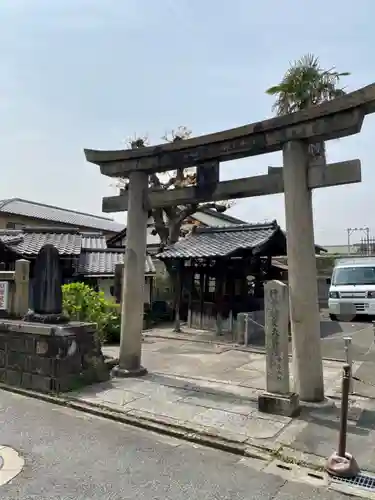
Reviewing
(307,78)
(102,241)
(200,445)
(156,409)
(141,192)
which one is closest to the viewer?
(200,445)

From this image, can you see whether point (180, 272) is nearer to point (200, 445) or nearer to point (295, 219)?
point (295, 219)

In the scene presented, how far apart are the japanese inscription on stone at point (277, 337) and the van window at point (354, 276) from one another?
494 inches

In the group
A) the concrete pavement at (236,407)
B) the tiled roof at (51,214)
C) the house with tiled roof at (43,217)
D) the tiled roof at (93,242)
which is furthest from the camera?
the tiled roof at (51,214)

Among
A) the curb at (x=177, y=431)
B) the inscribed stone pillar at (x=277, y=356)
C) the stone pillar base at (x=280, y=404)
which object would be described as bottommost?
the curb at (x=177, y=431)

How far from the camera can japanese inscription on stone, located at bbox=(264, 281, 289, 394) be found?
5.95 m

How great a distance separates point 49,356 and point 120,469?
3390 mm

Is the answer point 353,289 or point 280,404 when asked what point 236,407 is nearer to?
point 280,404

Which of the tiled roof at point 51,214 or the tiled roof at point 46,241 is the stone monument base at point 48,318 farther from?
the tiled roof at point 51,214

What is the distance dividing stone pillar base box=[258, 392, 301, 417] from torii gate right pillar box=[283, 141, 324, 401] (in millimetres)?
471

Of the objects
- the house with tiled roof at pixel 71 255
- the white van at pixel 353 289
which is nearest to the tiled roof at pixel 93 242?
the house with tiled roof at pixel 71 255

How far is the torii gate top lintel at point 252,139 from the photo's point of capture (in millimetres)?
5906

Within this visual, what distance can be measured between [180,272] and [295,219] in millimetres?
9751

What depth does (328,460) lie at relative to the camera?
4.36 metres

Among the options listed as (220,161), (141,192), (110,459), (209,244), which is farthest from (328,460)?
(209,244)
